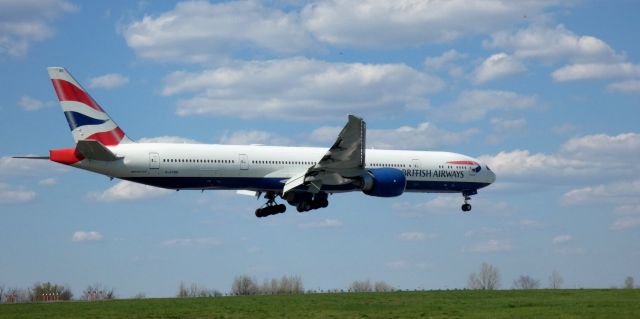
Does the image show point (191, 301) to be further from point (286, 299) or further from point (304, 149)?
point (304, 149)

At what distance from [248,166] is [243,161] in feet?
1.36

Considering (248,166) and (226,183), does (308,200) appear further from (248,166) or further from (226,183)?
(226,183)

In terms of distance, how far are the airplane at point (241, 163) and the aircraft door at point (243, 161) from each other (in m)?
0.06

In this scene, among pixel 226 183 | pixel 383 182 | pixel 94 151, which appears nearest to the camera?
pixel 94 151

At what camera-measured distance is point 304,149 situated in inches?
2208

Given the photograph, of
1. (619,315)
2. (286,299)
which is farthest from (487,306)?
(286,299)

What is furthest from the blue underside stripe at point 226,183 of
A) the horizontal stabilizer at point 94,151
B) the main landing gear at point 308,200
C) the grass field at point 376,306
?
the grass field at point 376,306

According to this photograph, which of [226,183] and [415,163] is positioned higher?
[415,163]

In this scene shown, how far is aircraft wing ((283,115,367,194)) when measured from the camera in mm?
48500

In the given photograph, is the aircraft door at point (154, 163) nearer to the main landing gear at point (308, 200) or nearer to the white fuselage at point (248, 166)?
the white fuselage at point (248, 166)

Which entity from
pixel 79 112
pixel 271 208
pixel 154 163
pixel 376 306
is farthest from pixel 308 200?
pixel 376 306

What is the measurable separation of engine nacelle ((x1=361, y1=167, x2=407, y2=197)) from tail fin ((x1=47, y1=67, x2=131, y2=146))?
1383 cm

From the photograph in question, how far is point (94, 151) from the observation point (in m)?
47.8

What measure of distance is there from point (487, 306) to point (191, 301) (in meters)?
13.7
